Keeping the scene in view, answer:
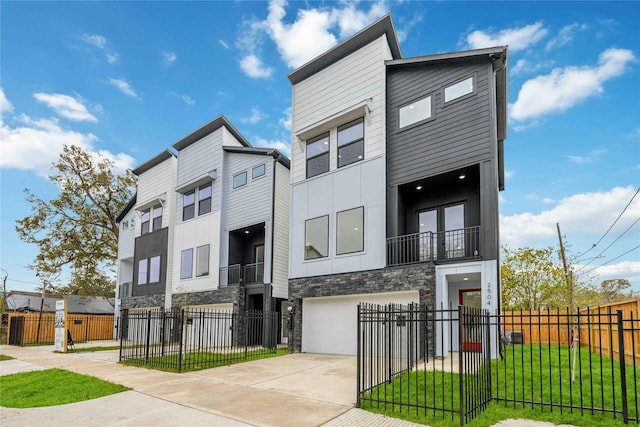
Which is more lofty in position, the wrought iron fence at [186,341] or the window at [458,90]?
the window at [458,90]

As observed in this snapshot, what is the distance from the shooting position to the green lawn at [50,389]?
26.1 ft

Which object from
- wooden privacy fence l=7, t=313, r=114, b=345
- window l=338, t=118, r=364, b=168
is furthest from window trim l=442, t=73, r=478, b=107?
wooden privacy fence l=7, t=313, r=114, b=345

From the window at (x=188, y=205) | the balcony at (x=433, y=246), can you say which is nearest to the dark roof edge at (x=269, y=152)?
the window at (x=188, y=205)

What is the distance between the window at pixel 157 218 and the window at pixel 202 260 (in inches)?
196

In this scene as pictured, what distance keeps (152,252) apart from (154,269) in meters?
1.08

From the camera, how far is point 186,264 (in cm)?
2141

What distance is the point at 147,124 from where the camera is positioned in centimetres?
2806

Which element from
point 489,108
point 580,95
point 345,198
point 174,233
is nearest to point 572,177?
point 580,95

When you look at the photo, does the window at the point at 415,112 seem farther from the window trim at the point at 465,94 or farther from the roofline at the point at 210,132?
the roofline at the point at 210,132

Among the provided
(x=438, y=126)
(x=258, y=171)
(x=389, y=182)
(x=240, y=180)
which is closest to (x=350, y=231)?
(x=389, y=182)

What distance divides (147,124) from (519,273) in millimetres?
25230

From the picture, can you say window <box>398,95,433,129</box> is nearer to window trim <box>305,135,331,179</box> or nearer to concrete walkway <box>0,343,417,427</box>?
window trim <box>305,135,331,179</box>

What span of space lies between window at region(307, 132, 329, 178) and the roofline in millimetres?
6017

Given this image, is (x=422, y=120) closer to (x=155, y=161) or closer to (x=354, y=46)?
(x=354, y=46)
